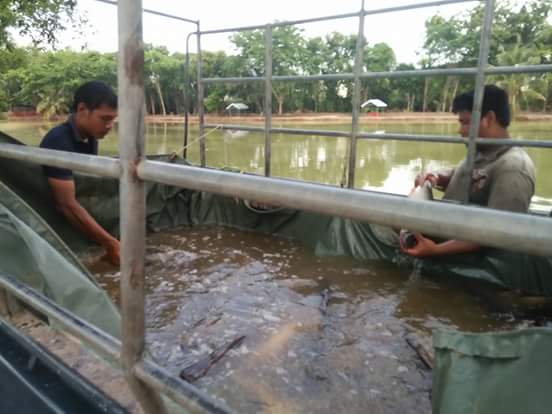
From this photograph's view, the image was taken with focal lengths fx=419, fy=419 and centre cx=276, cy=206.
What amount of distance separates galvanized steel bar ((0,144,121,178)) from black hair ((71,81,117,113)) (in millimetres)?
1589

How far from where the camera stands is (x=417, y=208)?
0.42m

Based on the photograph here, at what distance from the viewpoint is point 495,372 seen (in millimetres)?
546

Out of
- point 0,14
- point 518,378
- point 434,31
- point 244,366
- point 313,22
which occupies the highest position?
point 434,31

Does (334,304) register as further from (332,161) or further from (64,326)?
(332,161)

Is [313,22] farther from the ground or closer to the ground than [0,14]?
closer to the ground

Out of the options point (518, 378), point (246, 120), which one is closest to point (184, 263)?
point (518, 378)

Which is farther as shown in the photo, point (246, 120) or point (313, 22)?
point (246, 120)

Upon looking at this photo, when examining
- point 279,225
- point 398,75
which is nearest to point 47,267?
point 398,75

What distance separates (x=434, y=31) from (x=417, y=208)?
80.5 ft

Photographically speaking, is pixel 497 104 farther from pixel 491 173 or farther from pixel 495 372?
pixel 495 372

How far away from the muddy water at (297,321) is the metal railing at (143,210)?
0.93 m

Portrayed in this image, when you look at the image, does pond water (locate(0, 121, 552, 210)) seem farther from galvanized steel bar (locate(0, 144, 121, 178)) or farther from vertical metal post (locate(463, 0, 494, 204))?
galvanized steel bar (locate(0, 144, 121, 178))

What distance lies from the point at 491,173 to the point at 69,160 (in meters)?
2.35

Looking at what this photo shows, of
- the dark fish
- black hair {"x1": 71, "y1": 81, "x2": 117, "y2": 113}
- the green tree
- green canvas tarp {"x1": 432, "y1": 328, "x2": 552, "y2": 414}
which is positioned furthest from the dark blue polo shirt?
the green tree
